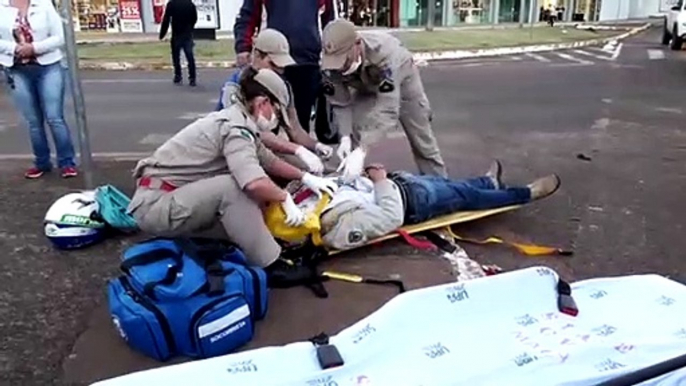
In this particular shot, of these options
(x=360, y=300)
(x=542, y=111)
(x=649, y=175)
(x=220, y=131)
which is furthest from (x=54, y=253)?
(x=542, y=111)

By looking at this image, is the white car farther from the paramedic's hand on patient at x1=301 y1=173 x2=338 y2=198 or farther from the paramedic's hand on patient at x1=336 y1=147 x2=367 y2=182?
the paramedic's hand on patient at x1=301 y1=173 x2=338 y2=198

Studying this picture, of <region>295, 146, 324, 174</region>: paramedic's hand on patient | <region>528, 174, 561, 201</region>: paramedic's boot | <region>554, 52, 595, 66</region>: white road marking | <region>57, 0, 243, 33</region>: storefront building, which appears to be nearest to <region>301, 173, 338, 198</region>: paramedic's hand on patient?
<region>295, 146, 324, 174</region>: paramedic's hand on patient

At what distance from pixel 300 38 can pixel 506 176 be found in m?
2.05

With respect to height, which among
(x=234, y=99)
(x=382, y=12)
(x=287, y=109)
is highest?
(x=234, y=99)

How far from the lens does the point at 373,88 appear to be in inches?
174

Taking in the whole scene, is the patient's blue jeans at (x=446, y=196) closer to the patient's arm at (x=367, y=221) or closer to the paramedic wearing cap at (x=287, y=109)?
the patient's arm at (x=367, y=221)

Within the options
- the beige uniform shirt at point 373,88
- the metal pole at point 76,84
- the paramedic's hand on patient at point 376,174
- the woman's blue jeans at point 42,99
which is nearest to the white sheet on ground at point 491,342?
the paramedic's hand on patient at point 376,174

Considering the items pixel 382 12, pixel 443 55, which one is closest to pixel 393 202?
pixel 443 55

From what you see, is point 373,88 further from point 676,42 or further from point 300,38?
point 676,42

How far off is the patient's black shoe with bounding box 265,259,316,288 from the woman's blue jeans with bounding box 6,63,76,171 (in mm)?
2679

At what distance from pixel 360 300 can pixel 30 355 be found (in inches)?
58.7

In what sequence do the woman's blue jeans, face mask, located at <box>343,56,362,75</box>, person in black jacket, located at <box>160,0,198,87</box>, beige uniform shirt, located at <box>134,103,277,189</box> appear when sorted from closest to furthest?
beige uniform shirt, located at <box>134,103,277,189</box> → face mask, located at <box>343,56,362,75</box> → the woman's blue jeans → person in black jacket, located at <box>160,0,198,87</box>

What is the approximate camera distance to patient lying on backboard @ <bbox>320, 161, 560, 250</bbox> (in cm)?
381

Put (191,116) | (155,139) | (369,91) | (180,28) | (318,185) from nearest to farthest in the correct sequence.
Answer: (318,185) < (369,91) < (155,139) < (191,116) < (180,28)
